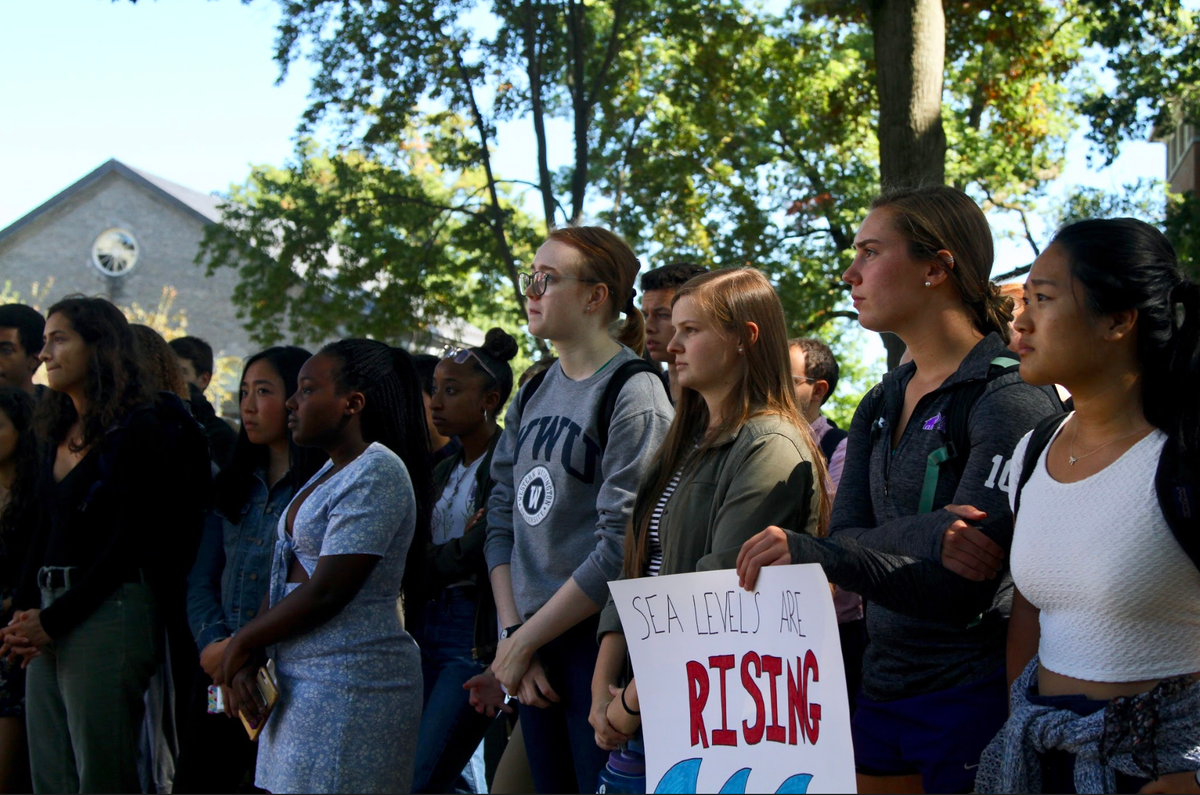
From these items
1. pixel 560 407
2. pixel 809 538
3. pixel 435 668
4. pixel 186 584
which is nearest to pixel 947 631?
pixel 809 538

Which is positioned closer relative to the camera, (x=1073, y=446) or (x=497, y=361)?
(x=1073, y=446)

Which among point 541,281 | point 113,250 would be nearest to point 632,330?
point 541,281

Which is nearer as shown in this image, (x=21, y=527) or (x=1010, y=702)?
(x=1010, y=702)

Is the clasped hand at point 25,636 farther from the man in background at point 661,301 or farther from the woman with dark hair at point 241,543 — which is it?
the man in background at point 661,301

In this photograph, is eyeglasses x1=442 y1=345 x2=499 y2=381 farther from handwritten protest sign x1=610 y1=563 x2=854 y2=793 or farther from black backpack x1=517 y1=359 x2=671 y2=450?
handwritten protest sign x1=610 y1=563 x2=854 y2=793

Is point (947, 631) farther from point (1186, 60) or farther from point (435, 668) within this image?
point (1186, 60)

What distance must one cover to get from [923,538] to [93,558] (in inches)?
141

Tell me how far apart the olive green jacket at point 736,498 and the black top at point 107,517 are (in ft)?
7.86

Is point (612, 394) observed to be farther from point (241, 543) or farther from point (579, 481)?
point (241, 543)

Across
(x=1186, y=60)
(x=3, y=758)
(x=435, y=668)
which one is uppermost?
(x=1186, y=60)

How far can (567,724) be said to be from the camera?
151 inches

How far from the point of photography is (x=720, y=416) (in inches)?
134

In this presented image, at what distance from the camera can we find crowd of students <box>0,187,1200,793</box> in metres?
2.43

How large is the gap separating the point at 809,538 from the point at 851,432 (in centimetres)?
64
